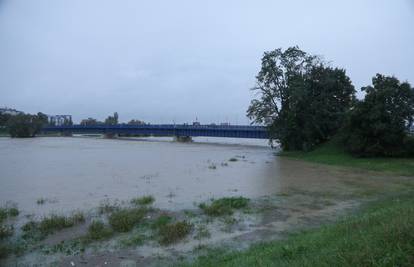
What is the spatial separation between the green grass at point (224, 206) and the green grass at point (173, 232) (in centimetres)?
238

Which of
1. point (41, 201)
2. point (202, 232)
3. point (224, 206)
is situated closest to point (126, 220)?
point (202, 232)

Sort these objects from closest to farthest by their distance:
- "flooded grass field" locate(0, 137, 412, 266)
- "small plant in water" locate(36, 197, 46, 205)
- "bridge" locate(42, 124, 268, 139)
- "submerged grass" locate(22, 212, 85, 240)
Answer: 1. "flooded grass field" locate(0, 137, 412, 266)
2. "submerged grass" locate(22, 212, 85, 240)
3. "small plant in water" locate(36, 197, 46, 205)
4. "bridge" locate(42, 124, 268, 139)

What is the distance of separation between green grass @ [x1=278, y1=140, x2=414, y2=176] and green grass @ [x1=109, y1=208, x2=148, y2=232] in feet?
69.6

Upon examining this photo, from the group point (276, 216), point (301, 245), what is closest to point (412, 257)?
point (301, 245)

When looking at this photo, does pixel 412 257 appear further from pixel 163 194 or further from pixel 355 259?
pixel 163 194

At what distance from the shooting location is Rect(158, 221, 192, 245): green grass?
1051 centimetres

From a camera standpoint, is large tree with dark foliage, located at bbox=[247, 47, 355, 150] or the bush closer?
the bush

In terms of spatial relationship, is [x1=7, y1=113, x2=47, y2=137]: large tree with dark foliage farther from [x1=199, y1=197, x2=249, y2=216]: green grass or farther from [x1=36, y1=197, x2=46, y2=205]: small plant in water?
[x1=199, y1=197, x2=249, y2=216]: green grass

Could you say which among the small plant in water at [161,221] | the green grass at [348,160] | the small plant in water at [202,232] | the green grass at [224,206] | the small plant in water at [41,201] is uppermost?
the green grass at [348,160]

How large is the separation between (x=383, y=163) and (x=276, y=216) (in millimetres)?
22103

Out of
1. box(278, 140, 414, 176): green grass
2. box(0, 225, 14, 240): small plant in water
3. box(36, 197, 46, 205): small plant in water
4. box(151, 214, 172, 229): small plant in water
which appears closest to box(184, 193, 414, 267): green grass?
box(151, 214, 172, 229): small plant in water

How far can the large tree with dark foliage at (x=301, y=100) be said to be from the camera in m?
47.0

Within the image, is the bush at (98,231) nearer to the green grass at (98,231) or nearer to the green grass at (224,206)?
the green grass at (98,231)

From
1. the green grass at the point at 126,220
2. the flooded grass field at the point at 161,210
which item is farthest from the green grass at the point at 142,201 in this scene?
the green grass at the point at 126,220
